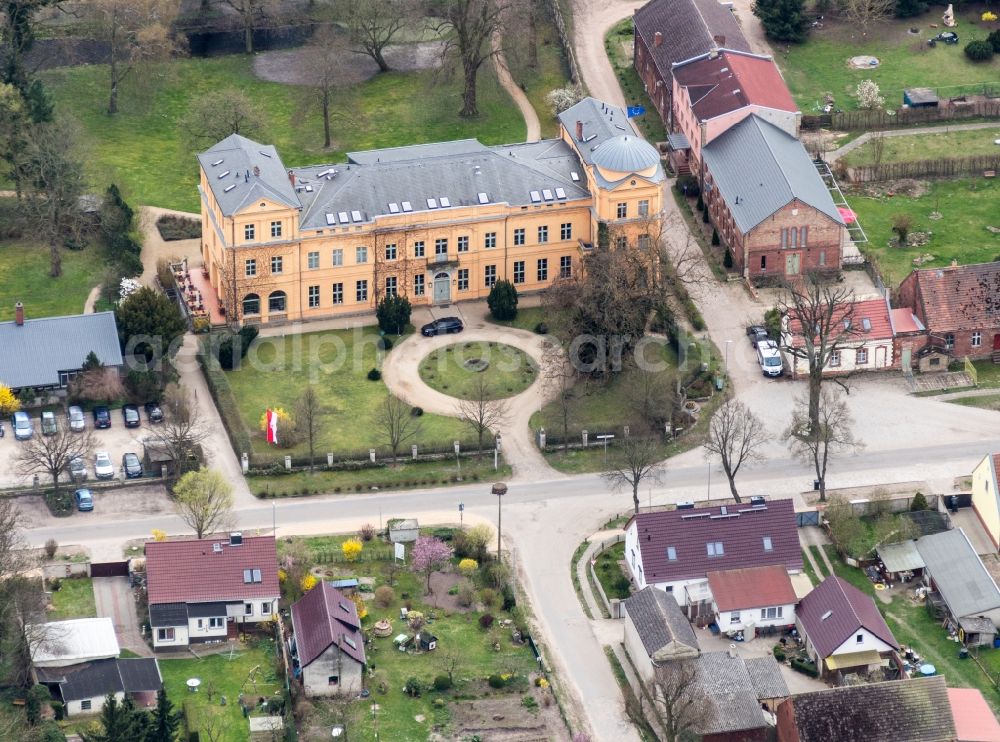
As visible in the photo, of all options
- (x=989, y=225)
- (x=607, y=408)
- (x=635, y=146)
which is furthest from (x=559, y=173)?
(x=989, y=225)

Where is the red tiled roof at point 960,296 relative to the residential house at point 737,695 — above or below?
above

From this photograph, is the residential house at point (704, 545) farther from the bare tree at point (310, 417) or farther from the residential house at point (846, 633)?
the bare tree at point (310, 417)

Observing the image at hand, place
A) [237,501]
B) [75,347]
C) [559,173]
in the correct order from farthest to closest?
[559,173]
[75,347]
[237,501]

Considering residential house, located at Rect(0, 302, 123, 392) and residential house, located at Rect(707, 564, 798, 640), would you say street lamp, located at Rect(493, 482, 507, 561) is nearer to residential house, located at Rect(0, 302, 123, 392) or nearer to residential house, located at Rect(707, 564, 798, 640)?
residential house, located at Rect(707, 564, 798, 640)

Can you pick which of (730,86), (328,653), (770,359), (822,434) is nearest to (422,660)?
(328,653)

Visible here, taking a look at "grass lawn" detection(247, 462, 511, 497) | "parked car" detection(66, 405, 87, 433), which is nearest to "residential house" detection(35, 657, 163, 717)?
"grass lawn" detection(247, 462, 511, 497)

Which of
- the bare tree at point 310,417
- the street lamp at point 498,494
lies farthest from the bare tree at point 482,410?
the bare tree at point 310,417

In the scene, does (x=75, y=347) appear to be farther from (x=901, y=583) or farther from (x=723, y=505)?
(x=901, y=583)
